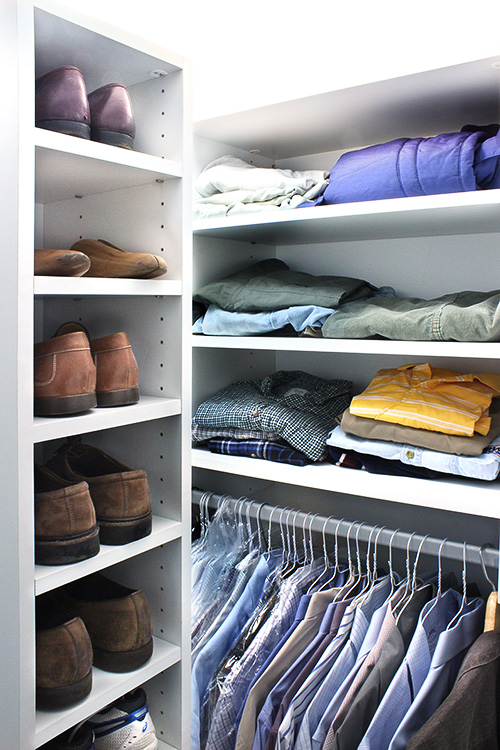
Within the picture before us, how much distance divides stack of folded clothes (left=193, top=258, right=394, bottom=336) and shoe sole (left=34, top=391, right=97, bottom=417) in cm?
65

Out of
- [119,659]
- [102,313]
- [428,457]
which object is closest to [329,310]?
[428,457]

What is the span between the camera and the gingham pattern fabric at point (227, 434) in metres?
1.57

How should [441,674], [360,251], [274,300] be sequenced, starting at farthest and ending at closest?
[360,251] → [274,300] → [441,674]

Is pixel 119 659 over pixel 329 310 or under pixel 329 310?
under

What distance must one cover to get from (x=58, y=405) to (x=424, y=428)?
2.46ft

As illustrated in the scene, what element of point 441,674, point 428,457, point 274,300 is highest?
point 274,300

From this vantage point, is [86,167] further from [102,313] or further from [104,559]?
[104,559]

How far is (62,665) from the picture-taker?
0.96 meters

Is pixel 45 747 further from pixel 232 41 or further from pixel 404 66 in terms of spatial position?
pixel 232 41

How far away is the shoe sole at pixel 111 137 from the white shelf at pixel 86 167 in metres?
0.02

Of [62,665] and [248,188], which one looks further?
[248,188]

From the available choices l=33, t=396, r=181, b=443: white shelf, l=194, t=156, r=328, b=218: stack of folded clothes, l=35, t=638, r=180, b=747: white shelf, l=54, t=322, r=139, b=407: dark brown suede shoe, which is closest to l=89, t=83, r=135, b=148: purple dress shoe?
l=54, t=322, r=139, b=407: dark brown suede shoe

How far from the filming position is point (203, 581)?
5.10 feet

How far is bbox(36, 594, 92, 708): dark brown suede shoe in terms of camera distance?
3.11ft
